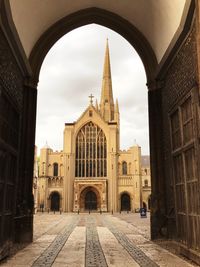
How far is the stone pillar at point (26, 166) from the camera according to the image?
9062mm

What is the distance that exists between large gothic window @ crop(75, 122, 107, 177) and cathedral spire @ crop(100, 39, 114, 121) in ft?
36.0

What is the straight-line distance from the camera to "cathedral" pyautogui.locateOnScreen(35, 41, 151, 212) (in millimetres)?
45406

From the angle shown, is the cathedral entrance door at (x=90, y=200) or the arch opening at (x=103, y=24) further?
the cathedral entrance door at (x=90, y=200)

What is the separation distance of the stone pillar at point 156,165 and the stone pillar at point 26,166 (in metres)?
3.55

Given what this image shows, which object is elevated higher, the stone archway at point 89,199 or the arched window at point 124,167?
the arched window at point 124,167

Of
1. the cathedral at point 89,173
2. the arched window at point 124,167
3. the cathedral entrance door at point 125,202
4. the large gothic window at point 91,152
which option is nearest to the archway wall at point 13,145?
the cathedral at point 89,173

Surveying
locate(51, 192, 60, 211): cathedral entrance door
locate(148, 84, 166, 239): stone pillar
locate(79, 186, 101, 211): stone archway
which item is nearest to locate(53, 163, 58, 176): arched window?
locate(51, 192, 60, 211): cathedral entrance door

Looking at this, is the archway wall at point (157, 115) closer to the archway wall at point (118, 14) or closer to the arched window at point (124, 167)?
the archway wall at point (118, 14)

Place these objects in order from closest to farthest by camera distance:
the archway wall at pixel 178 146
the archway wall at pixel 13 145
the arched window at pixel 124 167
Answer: the archway wall at pixel 178 146 < the archway wall at pixel 13 145 < the arched window at pixel 124 167

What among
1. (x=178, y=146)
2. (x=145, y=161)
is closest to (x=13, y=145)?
(x=178, y=146)

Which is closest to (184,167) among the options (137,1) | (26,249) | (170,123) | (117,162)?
(170,123)

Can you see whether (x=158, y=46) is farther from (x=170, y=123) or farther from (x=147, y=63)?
(x=170, y=123)

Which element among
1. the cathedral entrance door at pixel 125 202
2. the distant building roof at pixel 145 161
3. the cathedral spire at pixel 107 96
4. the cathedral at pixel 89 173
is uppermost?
the cathedral spire at pixel 107 96

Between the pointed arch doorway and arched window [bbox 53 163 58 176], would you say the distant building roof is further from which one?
the pointed arch doorway
